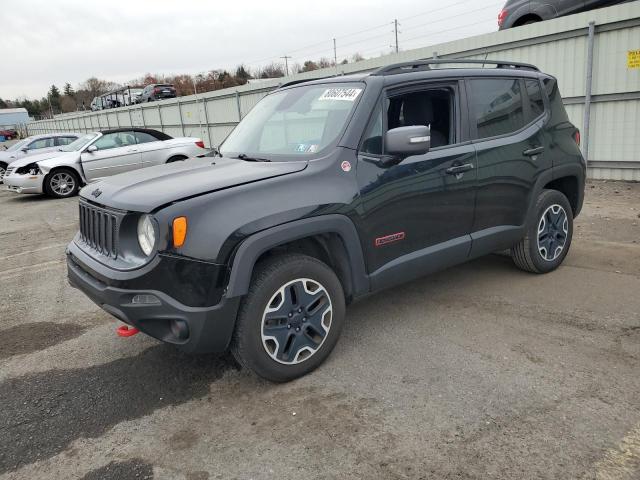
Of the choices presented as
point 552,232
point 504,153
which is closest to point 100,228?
point 504,153

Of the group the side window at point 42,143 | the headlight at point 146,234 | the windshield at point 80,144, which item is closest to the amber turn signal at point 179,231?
the headlight at point 146,234

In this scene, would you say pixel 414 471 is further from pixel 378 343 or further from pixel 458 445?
pixel 378 343

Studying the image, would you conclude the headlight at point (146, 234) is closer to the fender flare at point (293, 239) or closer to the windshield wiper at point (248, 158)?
the fender flare at point (293, 239)

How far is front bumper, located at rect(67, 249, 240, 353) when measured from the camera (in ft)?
9.37

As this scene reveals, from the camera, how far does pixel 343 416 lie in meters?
2.91

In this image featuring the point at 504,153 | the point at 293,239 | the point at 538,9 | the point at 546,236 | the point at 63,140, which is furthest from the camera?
the point at 63,140

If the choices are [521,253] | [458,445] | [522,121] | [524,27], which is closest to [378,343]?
[458,445]

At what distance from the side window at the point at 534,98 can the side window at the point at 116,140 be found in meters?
10.5

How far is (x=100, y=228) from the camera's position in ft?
10.9

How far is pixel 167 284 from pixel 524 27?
907 cm

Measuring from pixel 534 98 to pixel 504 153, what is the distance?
2.67ft

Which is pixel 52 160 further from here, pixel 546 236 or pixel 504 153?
pixel 546 236

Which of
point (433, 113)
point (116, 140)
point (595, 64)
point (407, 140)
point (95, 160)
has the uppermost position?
point (595, 64)

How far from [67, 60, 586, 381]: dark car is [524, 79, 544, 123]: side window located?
15 mm
